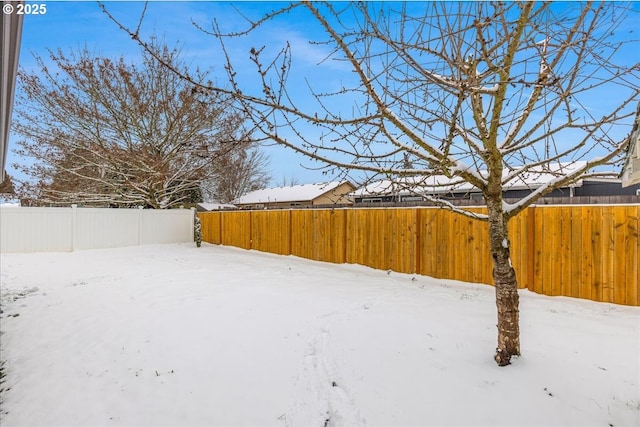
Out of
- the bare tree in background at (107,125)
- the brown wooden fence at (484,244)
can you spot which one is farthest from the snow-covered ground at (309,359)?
the bare tree in background at (107,125)

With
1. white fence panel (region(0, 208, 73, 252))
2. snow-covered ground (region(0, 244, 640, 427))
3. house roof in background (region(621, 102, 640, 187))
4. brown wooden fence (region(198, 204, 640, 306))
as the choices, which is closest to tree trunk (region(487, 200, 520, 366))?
snow-covered ground (region(0, 244, 640, 427))

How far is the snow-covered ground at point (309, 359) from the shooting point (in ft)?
7.95

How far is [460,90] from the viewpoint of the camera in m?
2.18

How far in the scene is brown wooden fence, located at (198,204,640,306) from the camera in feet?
15.3

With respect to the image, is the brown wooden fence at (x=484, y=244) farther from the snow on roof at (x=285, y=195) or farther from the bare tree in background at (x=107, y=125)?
the snow on roof at (x=285, y=195)

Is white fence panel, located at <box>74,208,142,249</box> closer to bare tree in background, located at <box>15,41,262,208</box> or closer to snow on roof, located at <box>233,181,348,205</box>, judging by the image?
bare tree in background, located at <box>15,41,262,208</box>

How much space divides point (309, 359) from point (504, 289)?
5.79ft

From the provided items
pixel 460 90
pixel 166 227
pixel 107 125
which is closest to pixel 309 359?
pixel 460 90

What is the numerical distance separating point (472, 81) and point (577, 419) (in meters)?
2.23

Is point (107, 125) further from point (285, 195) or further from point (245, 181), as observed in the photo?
point (245, 181)

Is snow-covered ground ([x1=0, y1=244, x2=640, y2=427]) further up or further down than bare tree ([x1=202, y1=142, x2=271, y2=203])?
further down

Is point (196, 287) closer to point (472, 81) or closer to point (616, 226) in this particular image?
point (472, 81)

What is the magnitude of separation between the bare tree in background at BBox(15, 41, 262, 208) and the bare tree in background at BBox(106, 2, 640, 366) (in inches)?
389

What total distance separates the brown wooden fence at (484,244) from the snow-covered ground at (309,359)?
348 mm
